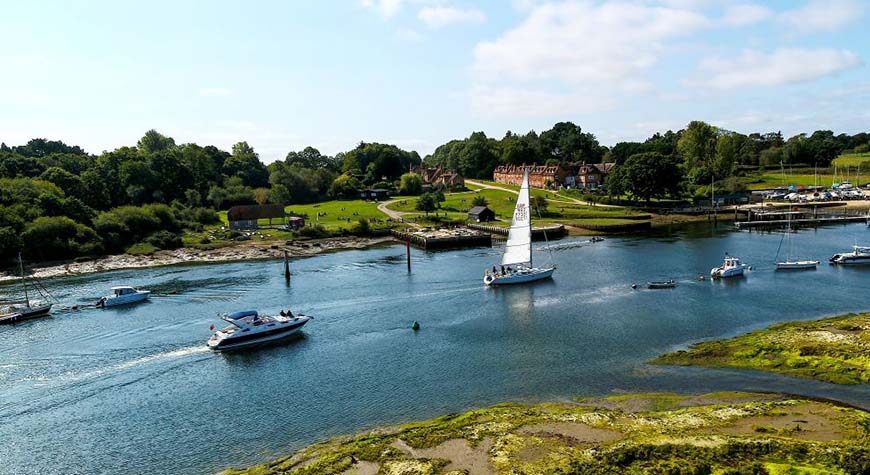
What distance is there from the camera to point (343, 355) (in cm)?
5400

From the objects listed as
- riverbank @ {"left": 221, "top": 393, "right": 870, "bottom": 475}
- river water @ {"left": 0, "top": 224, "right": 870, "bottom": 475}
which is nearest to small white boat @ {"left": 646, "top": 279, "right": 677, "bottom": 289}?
river water @ {"left": 0, "top": 224, "right": 870, "bottom": 475}

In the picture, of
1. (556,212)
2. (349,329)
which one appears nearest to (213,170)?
(556,212)

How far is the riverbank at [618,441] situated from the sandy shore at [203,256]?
72.4m

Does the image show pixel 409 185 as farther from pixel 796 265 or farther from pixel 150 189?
pixel 796 265

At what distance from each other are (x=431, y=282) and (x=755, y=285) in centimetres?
4182

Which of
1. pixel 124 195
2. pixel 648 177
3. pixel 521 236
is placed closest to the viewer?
pixel 521 236

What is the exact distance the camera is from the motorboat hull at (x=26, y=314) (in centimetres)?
6688

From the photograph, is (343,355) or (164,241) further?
(164,241)

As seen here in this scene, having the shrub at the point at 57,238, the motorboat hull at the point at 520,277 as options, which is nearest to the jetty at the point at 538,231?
the motorboat hull at the point at 520,277

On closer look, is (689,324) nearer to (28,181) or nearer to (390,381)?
(390,381)

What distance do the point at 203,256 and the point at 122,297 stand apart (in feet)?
112

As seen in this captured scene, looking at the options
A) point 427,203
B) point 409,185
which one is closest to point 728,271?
point 427,203

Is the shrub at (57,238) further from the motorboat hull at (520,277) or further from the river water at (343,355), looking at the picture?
the motorboat hull at (520,277)

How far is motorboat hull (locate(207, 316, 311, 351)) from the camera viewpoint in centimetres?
5609
